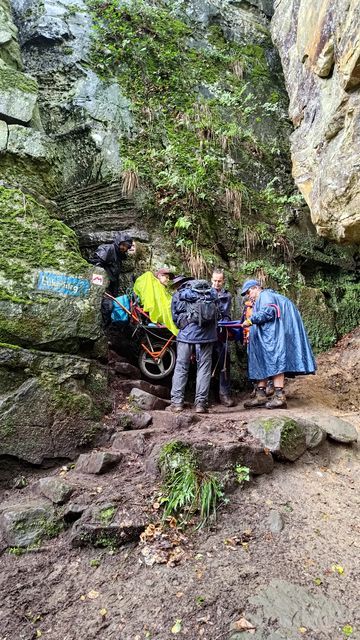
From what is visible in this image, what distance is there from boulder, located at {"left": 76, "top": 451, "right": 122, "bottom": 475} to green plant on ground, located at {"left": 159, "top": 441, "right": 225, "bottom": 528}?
2.08ft

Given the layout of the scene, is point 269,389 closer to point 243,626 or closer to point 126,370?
point 126,370

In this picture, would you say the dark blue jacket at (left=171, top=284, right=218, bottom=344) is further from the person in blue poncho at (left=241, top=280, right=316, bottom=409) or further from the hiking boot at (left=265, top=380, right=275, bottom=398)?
the hiking boot at (left=265, top=380, right=275, bottom=398)

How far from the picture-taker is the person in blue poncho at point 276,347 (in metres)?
6.55

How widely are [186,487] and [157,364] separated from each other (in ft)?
11.8

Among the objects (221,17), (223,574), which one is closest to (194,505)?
(223,574)

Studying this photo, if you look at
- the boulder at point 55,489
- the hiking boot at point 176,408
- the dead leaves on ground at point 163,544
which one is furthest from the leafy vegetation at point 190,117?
the dead leaves on ground at point 163,544

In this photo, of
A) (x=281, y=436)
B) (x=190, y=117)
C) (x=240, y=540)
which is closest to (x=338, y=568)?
→ (x=240, y=540)

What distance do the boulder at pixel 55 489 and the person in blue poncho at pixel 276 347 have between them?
326 cm

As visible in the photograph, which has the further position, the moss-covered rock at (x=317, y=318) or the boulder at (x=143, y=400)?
the moss-covered rock at (x=317, y=318)

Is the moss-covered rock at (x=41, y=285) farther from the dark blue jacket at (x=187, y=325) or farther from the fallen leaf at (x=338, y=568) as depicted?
the fallen leaf at (x=338, y=568)

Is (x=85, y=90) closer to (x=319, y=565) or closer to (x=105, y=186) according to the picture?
(x=105, y=186)

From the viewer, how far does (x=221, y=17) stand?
13.6 m

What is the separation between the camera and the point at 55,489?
171 inches

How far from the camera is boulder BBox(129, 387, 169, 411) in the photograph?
6.21 metres
